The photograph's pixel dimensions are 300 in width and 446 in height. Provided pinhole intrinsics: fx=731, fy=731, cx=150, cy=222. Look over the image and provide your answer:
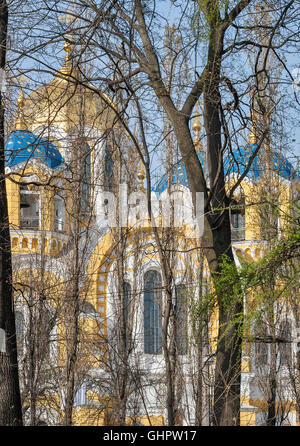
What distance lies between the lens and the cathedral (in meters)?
13.1

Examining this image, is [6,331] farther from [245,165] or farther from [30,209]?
[30,209]

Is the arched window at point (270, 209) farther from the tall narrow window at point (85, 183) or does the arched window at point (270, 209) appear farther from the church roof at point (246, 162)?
the tall narrow window at point (85, 183)

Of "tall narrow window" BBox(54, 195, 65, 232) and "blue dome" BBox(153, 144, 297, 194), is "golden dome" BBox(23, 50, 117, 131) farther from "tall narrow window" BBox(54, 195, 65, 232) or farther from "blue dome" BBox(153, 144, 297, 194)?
"tall narrow window" BBox(54, 195, 65, 232)

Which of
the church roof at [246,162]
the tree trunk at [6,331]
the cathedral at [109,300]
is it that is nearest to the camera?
the church roof at [246,162]

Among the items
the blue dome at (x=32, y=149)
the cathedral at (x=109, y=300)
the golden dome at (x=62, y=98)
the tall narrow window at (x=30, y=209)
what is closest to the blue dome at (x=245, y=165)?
the cathedral at (x=109, y=300)

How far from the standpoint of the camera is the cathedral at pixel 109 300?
1306 centimetres

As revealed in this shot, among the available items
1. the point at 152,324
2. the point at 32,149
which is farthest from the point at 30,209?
the point at 32,149

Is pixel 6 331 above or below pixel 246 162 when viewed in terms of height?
below

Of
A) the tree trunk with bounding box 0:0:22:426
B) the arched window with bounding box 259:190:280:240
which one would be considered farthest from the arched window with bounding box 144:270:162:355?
the arched window with bounding box 259:190:280:240

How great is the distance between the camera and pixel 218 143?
6707 mm

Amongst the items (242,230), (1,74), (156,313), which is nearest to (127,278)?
(156,313)

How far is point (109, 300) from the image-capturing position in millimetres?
19531

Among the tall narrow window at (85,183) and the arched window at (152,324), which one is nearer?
the tall narrow window at (85,183)
